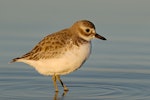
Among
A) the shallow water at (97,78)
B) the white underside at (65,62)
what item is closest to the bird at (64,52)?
the white underside at (65,62)

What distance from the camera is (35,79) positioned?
14969 mm

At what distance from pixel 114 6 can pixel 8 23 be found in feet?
11.0

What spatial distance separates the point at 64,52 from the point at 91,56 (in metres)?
3.05

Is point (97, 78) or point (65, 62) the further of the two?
point (97, 78)

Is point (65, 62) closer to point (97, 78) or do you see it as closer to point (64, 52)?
point (64, 52)

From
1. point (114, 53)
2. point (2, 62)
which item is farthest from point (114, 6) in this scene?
point (2, 62)

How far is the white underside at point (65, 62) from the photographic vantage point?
44.5 ft

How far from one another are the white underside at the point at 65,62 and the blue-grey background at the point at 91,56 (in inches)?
18.8

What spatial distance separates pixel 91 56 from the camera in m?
16.6

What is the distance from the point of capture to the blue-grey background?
13961 millimetres

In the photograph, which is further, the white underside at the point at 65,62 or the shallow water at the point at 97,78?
the shallow water at the point at 97,78

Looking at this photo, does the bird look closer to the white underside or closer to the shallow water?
the white underside

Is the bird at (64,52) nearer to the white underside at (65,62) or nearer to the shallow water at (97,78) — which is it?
the white underside at (65,62)

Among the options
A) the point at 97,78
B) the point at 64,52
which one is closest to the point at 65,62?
the point at 64,52
